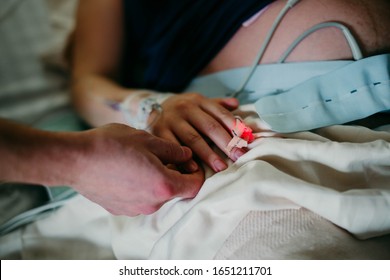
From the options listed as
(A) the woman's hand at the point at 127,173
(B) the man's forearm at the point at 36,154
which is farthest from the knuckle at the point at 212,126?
(B) the man's forearm at the point at 36,154

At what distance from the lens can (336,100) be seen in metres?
0.57

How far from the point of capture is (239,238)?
0.47 m

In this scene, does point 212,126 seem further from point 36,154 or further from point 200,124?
point 36,154

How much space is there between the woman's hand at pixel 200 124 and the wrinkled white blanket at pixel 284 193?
5cm

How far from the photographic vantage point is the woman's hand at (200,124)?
0.57 m

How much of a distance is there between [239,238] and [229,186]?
74mm

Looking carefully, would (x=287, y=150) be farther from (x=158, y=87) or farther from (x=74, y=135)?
(x=158, y=87)

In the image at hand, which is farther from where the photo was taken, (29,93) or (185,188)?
(29,93)

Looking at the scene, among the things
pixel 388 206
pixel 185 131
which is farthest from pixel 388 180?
pixel 185 131

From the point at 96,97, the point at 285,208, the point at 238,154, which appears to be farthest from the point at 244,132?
the point at 96,97

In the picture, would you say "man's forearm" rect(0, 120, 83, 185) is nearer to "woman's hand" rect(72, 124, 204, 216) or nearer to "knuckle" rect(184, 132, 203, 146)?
"woman's hand" rect(72, 124, 204, 216)

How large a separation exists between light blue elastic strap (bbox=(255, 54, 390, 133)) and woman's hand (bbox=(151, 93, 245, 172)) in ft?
0.22

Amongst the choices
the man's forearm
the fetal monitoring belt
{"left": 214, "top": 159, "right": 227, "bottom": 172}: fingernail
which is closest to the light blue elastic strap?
the fetal monitoring belt

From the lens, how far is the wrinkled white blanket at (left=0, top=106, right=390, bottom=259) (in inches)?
17.9
